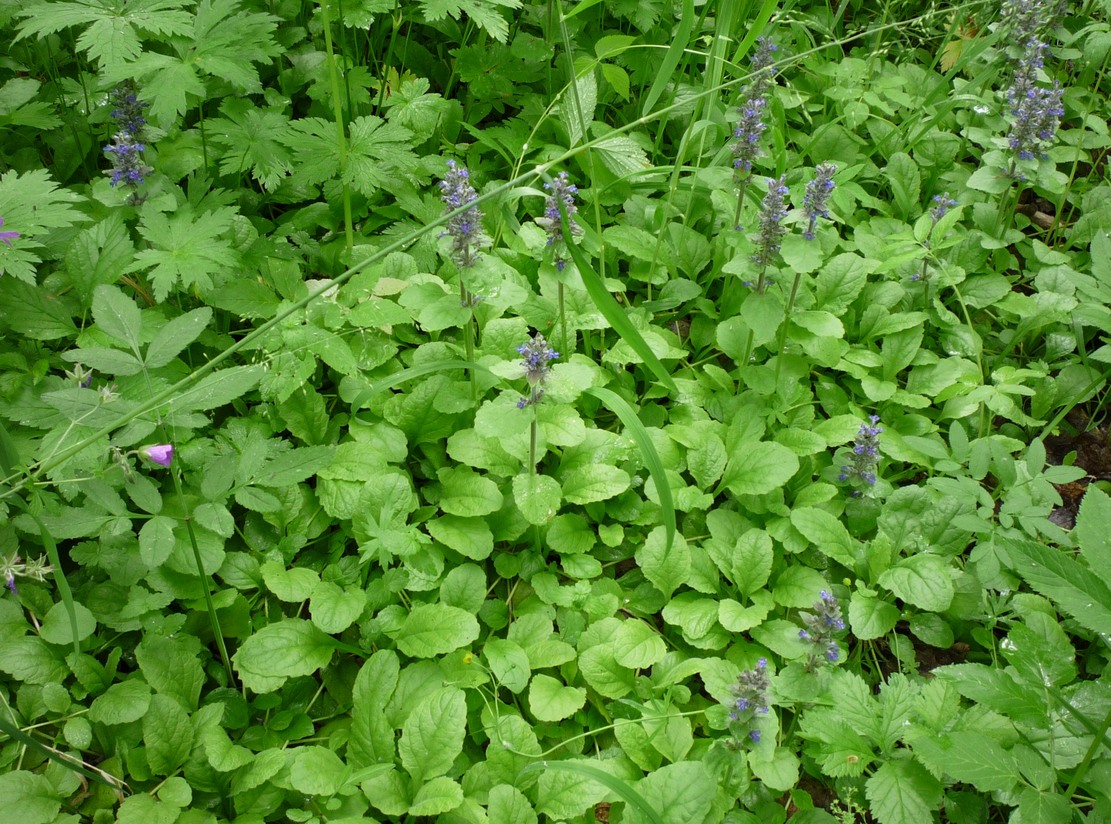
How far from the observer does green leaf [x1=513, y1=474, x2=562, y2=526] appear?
242 cm

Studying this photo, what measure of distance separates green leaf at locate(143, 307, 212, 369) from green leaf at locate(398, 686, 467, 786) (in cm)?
116

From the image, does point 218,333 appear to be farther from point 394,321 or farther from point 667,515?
point 667,515

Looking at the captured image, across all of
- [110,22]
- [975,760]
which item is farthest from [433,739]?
[110,22]

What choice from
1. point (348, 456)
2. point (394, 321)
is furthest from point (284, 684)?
point (394, 321)

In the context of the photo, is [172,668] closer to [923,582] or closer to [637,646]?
[637,646]

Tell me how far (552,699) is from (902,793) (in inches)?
37.8

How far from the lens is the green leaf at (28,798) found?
6.49 feet

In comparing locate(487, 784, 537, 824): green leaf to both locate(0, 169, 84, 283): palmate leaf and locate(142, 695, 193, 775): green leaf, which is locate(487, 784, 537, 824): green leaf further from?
locate(0, 169, 84, 283): palmate leaf

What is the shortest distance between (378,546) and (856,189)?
2.47 meters

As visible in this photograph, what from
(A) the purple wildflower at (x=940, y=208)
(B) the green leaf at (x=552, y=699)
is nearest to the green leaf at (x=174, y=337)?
(B) the green leaf at (x=552, y=699)

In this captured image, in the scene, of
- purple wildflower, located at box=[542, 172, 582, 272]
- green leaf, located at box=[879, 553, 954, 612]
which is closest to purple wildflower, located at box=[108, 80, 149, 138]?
purple wildflower, located at box=[542, 172, 582, 272]

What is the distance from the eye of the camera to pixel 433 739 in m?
2.12

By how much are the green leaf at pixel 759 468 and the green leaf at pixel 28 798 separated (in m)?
2.11

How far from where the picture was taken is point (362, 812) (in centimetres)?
213
